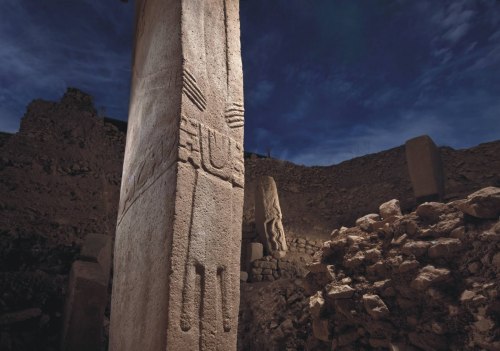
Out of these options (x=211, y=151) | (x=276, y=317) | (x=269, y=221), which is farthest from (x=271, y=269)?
(x=211, y=151)

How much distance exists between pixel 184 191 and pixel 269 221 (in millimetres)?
7532

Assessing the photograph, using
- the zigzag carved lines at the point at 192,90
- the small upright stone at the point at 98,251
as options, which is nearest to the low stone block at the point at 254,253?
the small upright stone at the point at 98,251

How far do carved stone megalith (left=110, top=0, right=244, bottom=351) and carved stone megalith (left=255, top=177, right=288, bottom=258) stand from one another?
6.47 m

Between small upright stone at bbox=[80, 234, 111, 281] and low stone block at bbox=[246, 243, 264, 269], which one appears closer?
small upright stone at bbox=[80, 234, 111, 281]

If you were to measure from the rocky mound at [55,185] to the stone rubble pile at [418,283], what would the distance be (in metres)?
3.84

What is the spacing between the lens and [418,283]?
3361 mm

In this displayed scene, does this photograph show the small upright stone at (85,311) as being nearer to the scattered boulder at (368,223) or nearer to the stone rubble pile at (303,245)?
the scattered boulder at (368,223)

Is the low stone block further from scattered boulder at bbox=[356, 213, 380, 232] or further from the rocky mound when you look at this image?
scattered boulder at bbox=[356, 213, 380, 232]

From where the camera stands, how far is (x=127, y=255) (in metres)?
2.41

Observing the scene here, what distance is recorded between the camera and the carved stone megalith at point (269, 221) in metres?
8.95

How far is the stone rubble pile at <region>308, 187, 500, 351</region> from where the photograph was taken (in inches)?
116

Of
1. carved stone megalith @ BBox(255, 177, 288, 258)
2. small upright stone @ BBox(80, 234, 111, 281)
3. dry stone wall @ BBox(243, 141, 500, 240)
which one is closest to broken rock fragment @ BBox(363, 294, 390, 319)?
small upright stone @ BBox(80, 234, 111, 281)

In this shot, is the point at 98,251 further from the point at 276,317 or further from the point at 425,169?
the point at 425,169

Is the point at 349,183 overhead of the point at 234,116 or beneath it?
overhead
